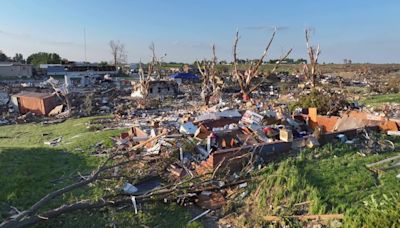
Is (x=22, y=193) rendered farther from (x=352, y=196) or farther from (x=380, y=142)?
(x=380, y=142)

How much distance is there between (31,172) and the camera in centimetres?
848

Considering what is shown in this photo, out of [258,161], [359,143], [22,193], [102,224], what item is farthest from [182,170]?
[359,143]

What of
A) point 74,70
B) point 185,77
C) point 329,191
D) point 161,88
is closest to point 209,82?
point 161,88

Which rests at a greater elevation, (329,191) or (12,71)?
(12,71)

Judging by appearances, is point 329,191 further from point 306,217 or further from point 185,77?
point 185,77

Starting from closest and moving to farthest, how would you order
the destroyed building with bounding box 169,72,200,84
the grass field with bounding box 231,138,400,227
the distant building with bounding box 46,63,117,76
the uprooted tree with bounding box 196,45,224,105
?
the grass field with bounding box 231,138,400,227 → the uprooted tree with bounding box 196,45,224,105 → the destroyed building with bounding box 169,72,200,84 → the distant building with bounding box 46,63,117,76

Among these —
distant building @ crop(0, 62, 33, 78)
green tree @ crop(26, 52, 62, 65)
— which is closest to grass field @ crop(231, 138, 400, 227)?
distant building @ crop(0, 62, 33, 78)

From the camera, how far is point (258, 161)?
7285 mm

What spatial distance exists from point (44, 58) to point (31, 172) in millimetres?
61219

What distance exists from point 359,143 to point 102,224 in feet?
17.6

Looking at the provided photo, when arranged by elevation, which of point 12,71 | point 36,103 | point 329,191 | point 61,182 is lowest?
point 36,103

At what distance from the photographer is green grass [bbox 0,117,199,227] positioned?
19.4 feet

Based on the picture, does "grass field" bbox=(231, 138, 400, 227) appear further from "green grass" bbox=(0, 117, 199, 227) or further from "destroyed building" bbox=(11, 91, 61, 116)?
"destroyed building" bbox=(11, 91, 61, 116)

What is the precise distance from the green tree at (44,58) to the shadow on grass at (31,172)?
55542 mm
